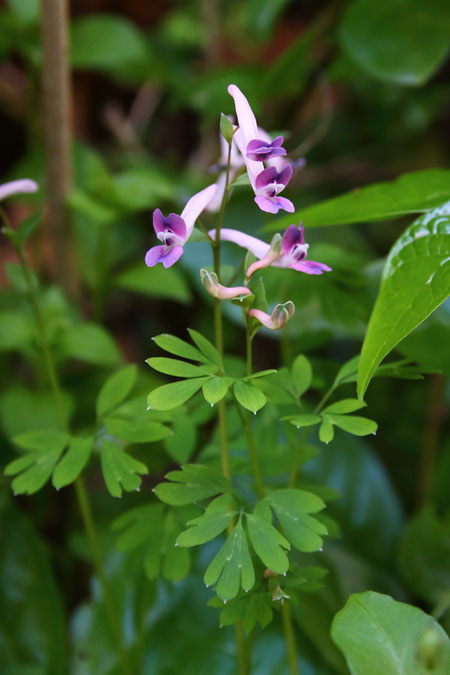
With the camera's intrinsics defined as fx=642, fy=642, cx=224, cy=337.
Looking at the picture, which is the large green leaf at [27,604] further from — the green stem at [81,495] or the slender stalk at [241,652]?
the slender stalk at [241,652]

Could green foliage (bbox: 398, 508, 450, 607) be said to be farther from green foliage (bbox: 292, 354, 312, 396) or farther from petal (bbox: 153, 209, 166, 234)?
petal (bbox: 153, 209, 166, 234)

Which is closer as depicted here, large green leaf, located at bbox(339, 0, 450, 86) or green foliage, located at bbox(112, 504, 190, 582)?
green foliage, located at bbox(112, 504, 190, 582)

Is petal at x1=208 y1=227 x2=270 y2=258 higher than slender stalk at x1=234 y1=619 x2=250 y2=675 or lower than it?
higher

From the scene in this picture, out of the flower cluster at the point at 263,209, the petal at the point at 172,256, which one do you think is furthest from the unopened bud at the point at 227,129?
the petal at the point at 172,256

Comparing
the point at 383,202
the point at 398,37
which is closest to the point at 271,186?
the point at 383,202

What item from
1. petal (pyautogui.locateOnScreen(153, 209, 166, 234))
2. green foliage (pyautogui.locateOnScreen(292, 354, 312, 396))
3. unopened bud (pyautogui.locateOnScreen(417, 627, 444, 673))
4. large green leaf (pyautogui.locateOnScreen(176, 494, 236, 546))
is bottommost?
unopened bud (pyautogui.locateOnScreen(417, 627, 444, 673))

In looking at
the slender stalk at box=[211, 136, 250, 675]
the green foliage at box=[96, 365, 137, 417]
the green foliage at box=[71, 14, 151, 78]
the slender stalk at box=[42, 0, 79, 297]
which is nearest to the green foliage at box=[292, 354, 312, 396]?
the slender stalk at box=[211, 136, 250, 675]

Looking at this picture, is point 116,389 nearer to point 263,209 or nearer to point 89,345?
point 263,209
